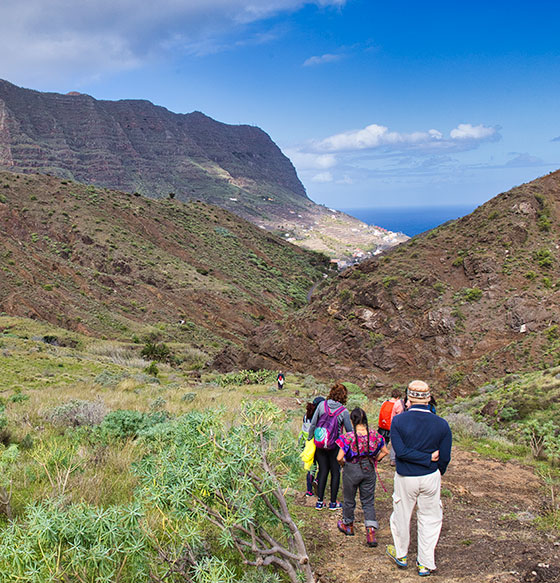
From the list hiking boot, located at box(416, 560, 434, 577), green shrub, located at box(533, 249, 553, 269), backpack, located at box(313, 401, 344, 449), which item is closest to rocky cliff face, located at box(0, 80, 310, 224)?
green shrub, located at box(533, 249, 553, 269)

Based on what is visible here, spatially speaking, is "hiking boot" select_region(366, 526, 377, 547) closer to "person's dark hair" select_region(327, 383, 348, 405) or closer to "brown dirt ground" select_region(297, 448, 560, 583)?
"brown dirt ground" select_region(297, 448, 560, 583)

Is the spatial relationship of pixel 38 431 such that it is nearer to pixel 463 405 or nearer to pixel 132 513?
pixel 132 513

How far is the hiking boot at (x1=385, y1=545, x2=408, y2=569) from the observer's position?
390 cm

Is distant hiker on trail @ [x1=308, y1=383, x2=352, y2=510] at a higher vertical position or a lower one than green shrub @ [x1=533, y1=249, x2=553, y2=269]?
lower

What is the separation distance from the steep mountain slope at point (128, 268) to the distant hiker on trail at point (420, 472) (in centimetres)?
3145

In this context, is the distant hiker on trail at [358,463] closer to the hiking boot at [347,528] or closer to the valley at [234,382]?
the hiking boot at [347,528]

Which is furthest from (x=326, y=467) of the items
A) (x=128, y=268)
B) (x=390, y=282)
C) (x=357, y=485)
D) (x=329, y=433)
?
(x=128, y=268)

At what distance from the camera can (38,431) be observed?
285 inches

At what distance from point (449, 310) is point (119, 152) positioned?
150542 millimetres

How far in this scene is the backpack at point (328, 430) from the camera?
17.6ft

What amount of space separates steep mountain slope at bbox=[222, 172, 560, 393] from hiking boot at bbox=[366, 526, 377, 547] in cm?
1252

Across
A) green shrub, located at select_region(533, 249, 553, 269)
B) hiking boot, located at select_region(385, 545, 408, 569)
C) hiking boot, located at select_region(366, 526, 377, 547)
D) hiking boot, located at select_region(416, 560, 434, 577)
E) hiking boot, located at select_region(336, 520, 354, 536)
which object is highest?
green shrub, located at select_region(533, 249, 553, 269)

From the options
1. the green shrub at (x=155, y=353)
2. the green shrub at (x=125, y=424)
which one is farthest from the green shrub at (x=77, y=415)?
the green shrub at (x=155, y=353)

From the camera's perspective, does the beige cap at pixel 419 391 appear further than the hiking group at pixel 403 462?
Yes
